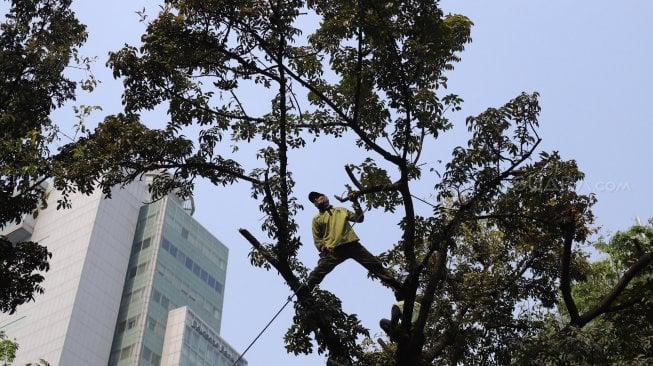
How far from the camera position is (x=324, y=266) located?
28.9 feet

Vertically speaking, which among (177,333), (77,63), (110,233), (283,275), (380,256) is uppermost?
(110,233)

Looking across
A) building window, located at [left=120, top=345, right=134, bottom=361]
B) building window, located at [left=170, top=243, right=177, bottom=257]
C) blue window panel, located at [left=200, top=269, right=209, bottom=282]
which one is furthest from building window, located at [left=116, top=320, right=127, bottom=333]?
blue window panel, located at [left=200, top=269, right=209, bottom=282]

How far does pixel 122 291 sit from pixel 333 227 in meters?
50.5

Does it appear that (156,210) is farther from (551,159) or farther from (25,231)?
(551,159)

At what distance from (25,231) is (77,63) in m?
50.2

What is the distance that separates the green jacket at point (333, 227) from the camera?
8.93m

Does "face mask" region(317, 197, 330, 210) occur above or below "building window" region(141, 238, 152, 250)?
below

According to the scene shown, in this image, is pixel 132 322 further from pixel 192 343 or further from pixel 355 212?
pixel 355 212

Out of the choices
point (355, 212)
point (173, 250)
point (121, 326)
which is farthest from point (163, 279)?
point (355, 212)

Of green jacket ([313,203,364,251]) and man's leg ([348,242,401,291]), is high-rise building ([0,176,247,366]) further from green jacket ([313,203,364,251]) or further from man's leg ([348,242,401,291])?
man's leg ([348,242,401,291])

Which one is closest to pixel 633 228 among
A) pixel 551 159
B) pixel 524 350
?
pixel 551 159

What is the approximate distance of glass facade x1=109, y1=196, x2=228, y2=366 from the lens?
54.2 m

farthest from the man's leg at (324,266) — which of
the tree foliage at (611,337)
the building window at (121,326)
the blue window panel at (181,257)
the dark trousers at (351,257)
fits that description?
the blue window panel at (181,257)

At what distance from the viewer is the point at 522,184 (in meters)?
8.97
